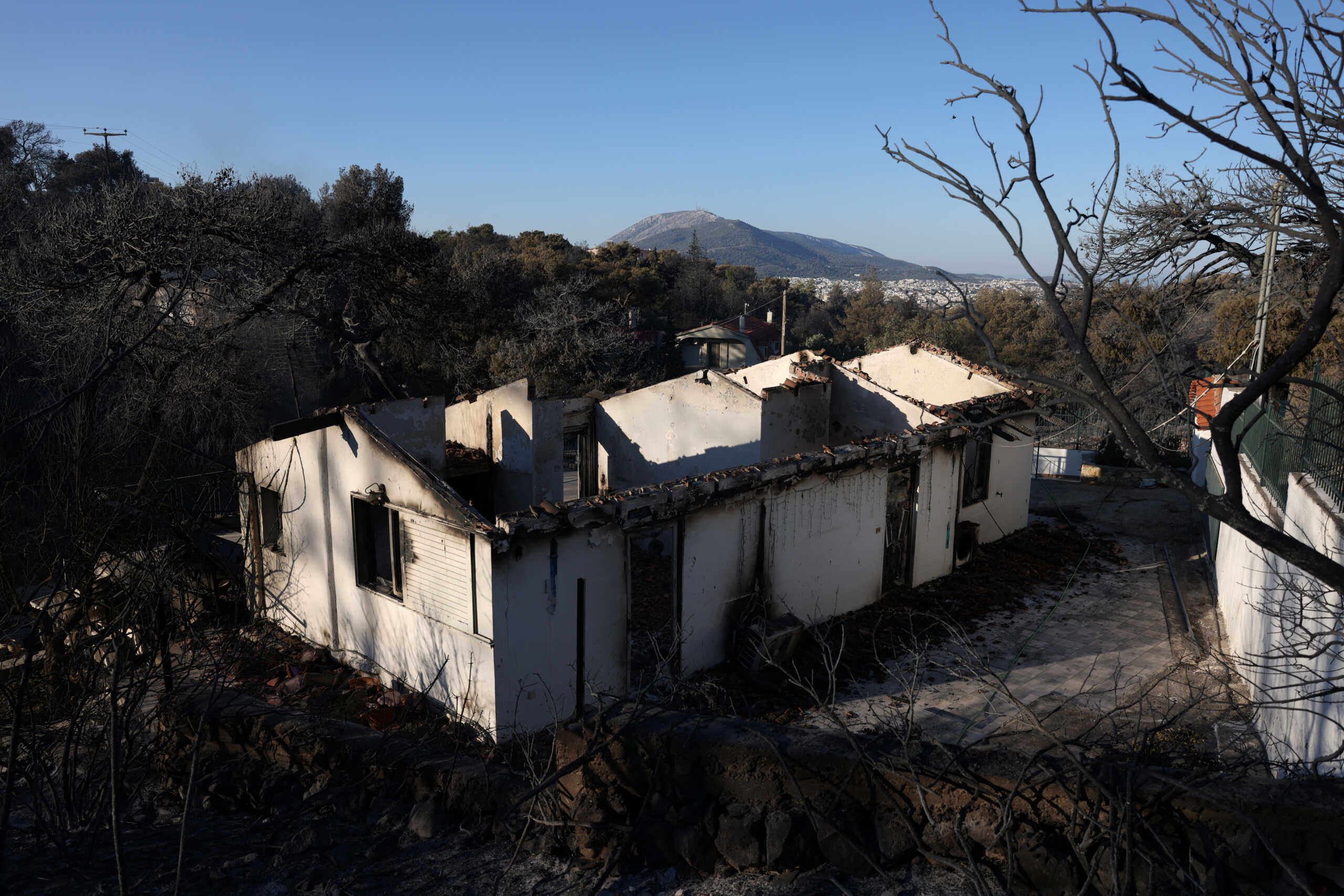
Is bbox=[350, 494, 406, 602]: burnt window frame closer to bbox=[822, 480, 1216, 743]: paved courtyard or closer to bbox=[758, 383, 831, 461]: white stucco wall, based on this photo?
bbox=[822, 480, 1216, 743]: paved courtyard

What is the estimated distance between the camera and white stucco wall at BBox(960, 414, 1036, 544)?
16.7 m

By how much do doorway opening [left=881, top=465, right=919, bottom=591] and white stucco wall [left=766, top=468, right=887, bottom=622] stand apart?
27cm

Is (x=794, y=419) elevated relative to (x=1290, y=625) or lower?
elevated

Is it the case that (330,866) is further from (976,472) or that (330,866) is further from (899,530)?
(976,472)

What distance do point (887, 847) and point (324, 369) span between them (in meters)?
25.7

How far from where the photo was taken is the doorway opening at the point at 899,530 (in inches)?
547

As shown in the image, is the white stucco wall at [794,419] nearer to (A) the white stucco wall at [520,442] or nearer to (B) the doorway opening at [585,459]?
(A) the white stucco wall at [520,442]

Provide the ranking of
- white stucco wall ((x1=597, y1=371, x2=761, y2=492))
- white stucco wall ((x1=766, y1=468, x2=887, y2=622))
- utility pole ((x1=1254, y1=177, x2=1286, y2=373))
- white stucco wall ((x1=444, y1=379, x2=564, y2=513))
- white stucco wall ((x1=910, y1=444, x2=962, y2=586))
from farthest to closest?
white stucco wall ((x1=597, y1=371, x2=761, y2=492))
white stucco wall ((x1=910, y1=444, x2=962, y2=586))
white stucco wall ((x1=444, y1=379, x2=564, y2=513))
white stucco wall ((x1=766, y1=468, x2=887, y2=622))
utility pole ((x1=1254, y1=177, x2=1286, y2=373))

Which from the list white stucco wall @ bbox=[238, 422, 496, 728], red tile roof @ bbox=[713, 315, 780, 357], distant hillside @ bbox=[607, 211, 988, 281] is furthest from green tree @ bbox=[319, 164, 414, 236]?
distant hillside @ bbox=[607, 211, 988, 281]

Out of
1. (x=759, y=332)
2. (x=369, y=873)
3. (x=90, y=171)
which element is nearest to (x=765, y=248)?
(x=759, y=332)

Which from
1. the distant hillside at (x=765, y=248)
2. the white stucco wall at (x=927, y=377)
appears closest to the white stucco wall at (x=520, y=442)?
the white stucco wall at (x=927, y=377)

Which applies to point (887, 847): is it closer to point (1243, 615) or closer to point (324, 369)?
point (1243, 615)

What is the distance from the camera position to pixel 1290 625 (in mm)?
7797

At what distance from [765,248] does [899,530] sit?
13372 centimetres
